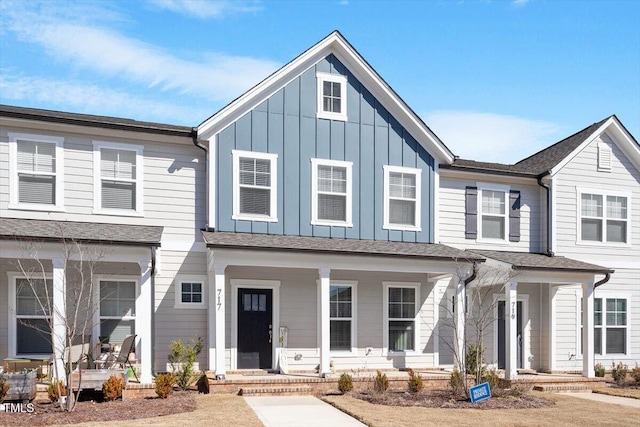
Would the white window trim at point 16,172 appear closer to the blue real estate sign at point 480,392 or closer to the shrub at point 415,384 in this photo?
the shrub at point 415,384

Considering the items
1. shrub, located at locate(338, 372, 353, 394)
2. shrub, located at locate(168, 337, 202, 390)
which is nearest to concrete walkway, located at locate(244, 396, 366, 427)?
shrub, located at locate(338, 372, 353, 394)

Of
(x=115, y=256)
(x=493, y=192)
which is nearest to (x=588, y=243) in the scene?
(x=493, y=192)

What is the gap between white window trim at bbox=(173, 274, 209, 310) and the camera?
53.0ft

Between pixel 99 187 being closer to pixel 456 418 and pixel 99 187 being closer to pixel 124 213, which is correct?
pixel 124 213

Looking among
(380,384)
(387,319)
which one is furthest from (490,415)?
(387,319)

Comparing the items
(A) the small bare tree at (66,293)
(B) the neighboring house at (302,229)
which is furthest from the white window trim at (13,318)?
(A) the small bare tree at (66,293)

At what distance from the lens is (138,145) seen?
16.1 meters

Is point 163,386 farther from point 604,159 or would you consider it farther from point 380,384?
point 604,159

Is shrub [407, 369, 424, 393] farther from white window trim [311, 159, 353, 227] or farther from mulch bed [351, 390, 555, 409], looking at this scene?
white window trim [311, 159, 353, 227]

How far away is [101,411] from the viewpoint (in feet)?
38.8

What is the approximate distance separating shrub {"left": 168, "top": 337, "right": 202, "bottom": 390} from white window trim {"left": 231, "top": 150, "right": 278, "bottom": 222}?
3.29 m

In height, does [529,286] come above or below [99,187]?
below

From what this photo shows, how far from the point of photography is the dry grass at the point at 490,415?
1158 centimetres

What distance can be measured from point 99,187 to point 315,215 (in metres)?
5.49
